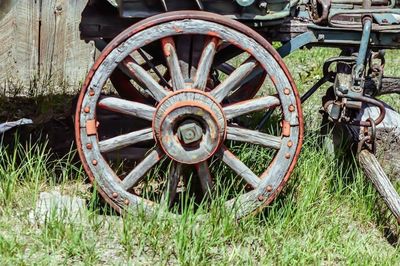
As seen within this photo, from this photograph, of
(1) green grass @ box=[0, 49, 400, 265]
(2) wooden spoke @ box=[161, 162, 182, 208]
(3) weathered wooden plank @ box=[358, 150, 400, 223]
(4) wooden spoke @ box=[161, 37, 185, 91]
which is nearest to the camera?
(1) green grass @ box=[0, 49, 400, 265]

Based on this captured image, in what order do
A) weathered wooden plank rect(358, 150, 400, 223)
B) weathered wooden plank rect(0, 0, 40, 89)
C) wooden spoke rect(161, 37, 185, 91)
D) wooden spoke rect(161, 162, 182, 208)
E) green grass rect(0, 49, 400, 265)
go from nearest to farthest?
green grass rect(0, 49, 400, 265), wooden spoke rect(161, 37, 185, 91), wooden spoke rect(161, 162, 182, 208), weathered wooden plank rect(358, 150, 400, 223), weathered wooden plank rect(0, 0, 40, 89)

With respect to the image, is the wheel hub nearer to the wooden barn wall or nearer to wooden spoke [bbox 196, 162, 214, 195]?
wooden spoke [bbox 196, 162, 214, 195]

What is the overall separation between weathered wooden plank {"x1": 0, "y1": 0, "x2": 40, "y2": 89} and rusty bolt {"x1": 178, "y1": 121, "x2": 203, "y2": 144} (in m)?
2.71

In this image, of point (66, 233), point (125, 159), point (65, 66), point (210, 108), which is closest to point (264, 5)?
point (210, 108)

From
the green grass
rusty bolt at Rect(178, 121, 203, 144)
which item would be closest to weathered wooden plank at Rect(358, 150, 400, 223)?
the green grass

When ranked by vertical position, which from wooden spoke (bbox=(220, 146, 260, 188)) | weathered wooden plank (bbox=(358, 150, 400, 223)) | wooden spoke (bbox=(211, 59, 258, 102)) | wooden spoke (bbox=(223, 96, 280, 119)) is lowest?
weathered wooden plank (bbox=(358, 150, 400, 223))

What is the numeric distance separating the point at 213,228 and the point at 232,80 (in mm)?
822

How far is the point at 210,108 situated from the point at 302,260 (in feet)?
3.13

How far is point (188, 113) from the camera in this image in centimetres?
438

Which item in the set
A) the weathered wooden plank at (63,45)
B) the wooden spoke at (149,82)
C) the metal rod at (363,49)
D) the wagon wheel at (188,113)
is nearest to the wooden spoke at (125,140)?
the wagon wheel at (188,113)

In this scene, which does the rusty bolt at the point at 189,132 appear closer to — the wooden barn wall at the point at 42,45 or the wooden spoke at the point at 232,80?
the wooden spoke at the point at 232,80

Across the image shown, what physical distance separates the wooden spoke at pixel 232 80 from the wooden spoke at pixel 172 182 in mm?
446

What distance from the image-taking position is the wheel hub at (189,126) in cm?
438

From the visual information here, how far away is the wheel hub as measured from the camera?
4.38 metres
